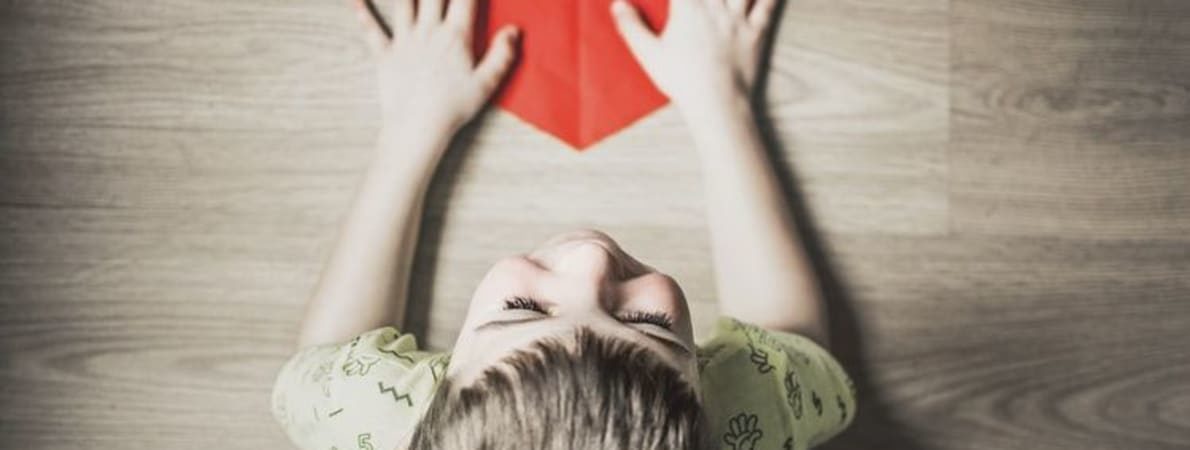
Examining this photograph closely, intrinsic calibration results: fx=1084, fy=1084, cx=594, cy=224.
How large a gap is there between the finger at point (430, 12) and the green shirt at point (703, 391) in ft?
0.76

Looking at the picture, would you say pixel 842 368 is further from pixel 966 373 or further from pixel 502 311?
pixel 502 311

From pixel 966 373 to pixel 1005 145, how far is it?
17 centimetres

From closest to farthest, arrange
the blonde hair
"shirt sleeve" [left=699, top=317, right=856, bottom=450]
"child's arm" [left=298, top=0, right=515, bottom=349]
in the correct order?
the blonde hair → "shirt sleeve" [left=699, top=317, right=856, bottom=450] → "child's arm" [left=298, top=0, right=515, bottom=349]

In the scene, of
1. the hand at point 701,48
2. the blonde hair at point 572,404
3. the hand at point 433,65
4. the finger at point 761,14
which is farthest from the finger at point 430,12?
the blonde hair at point 572,404

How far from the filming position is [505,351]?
0.53m

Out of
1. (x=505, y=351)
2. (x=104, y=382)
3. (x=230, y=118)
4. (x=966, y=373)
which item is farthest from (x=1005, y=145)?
(x=104, y=382)

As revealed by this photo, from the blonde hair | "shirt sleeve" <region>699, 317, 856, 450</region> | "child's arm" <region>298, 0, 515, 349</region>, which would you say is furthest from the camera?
"child's arm" <region>298, 0, 515, 349</region>

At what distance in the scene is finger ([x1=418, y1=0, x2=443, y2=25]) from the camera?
2.61 ft

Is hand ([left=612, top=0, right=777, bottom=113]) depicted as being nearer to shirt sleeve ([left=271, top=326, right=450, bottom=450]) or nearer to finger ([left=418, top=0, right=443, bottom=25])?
finger ([left=418, top=0, right=443, bottom=25])

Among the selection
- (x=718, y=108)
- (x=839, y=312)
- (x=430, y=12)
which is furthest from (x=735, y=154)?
(x=430, y=12)

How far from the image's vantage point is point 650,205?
0.80 m

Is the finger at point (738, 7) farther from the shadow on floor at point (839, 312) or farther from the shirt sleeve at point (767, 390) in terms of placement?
the shirt sleeve at point (767, 390)

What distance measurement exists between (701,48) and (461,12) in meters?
0.18

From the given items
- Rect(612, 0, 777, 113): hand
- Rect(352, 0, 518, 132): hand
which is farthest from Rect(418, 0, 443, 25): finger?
Rect(612, 0, 777, 113): hand
